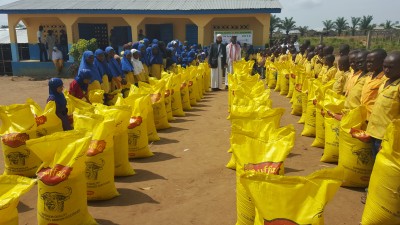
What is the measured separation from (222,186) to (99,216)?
1.33 metres

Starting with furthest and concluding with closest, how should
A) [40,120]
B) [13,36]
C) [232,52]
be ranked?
[13,36]
[232,52]
[40,120]

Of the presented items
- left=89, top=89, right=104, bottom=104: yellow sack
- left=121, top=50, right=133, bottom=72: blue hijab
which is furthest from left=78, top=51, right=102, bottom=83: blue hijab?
left=121, top=50, right=133, bottom=72: blue hijab

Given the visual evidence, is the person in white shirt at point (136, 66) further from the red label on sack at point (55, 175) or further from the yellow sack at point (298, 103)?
the red label on sack at point (55, 175)

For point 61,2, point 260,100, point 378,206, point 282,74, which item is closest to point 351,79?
point 260,100

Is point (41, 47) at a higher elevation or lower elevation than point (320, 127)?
higher

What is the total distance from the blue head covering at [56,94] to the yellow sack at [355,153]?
11.5 ft

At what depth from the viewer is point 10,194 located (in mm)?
2211

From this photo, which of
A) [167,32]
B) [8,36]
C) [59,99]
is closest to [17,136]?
[59,99]

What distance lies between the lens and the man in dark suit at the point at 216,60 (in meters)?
10.9

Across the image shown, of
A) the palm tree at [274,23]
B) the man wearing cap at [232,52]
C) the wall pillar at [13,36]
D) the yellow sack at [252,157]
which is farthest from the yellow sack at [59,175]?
the palm tree at [274,23]

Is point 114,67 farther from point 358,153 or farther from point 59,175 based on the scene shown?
point 358,153

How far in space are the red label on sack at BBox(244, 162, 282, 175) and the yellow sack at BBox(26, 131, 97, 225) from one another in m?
1.29

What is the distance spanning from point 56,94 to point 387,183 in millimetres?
3967

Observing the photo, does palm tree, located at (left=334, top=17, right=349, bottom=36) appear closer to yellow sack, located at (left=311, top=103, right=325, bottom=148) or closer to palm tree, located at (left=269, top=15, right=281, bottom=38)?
palm tree, located at (left=269, top=15, right=281, bottom=38)
